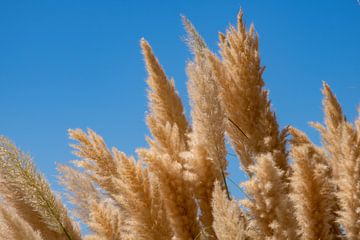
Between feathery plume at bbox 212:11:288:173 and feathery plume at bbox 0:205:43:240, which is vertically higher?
feathery plume at bbox 212:11:288:173

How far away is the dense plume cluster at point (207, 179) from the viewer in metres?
2.04

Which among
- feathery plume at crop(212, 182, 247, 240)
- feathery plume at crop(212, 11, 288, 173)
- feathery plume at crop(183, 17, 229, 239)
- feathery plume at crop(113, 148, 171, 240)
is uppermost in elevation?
feathery plume at crop(212, 11, 288, 173)

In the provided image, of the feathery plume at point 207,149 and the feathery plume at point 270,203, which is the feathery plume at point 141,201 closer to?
the feathery plume at point 207,149

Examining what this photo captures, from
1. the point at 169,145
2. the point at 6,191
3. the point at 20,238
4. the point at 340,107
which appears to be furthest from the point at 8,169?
the point at 340,107

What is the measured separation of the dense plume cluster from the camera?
2.04 metres

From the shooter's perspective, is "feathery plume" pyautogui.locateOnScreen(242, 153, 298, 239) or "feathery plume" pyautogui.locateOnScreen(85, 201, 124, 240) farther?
"feathery plume" pyautogui.locateOnScreen(85, 201, 124, 240)

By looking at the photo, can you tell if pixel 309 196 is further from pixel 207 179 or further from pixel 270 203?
pixel 207 179

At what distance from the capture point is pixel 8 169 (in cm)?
229

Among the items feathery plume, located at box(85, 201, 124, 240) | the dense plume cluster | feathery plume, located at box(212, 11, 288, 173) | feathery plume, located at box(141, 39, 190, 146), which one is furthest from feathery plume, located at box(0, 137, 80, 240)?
feathery plume, located at box(212, 11, 288, 173)

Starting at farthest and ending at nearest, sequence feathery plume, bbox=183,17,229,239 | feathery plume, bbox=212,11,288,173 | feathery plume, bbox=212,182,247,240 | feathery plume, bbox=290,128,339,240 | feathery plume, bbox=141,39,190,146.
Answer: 1. feathery plume, bbox=141,39,190,146
2. feathery plume, bbox=212,11,288,173
3. feathery plume, bbox=183,17,229,239
4. feathery plume, bbox=290,128,339,240
5. feathery plume, bbox=212,182,247,240

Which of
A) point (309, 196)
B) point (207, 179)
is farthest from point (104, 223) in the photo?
point (309, 196)

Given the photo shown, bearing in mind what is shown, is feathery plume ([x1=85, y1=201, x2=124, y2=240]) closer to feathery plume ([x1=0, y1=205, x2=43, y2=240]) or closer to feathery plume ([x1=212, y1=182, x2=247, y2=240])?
feathery plume ([x1=0, y1=205, x2=43, y2=240])

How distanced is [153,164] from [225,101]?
0.84 metres

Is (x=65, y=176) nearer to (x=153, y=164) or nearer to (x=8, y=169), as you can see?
(x=8, y=169)
